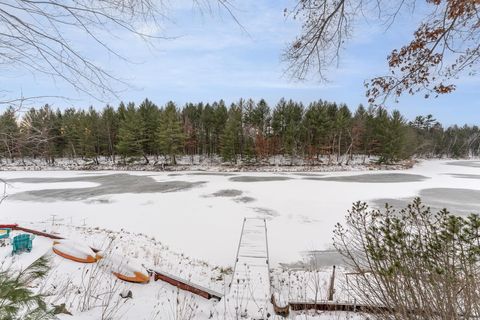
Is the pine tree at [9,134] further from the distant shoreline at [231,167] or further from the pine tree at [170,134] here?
the pine tree at [170,134]

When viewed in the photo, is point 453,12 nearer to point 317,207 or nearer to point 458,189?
point 317,207

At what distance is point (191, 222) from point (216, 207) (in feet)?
7.17

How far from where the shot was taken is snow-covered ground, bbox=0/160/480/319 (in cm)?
450

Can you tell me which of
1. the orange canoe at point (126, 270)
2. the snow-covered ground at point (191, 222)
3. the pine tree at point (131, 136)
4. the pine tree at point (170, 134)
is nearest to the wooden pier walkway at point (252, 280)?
the snow-covered ground at point (191, 222)

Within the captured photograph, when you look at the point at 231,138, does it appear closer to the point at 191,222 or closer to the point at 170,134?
the point at 170,134

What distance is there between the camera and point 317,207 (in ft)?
37.1

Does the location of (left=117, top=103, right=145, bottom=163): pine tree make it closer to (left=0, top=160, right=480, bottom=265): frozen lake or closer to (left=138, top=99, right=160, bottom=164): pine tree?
(left=138, top=99, right=160, bottom=164): pine tree

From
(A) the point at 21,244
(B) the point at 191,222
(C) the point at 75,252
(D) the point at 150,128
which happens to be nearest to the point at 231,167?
(D) the point at 150,128

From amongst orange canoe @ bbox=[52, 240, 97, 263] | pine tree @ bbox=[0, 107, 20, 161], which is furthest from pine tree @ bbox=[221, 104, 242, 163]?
pine tree @ bbox=[0, 107, 20, 161]

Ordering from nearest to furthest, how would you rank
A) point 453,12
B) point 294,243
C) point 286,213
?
point 453,12 → point 294,243 → point 286,213

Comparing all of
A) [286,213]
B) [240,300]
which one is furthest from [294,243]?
[240,300]

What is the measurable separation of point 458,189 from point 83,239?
2027 cm

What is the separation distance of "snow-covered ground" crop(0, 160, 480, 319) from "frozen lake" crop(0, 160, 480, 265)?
0.14 ft

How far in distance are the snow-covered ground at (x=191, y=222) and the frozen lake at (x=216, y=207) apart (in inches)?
1.6
